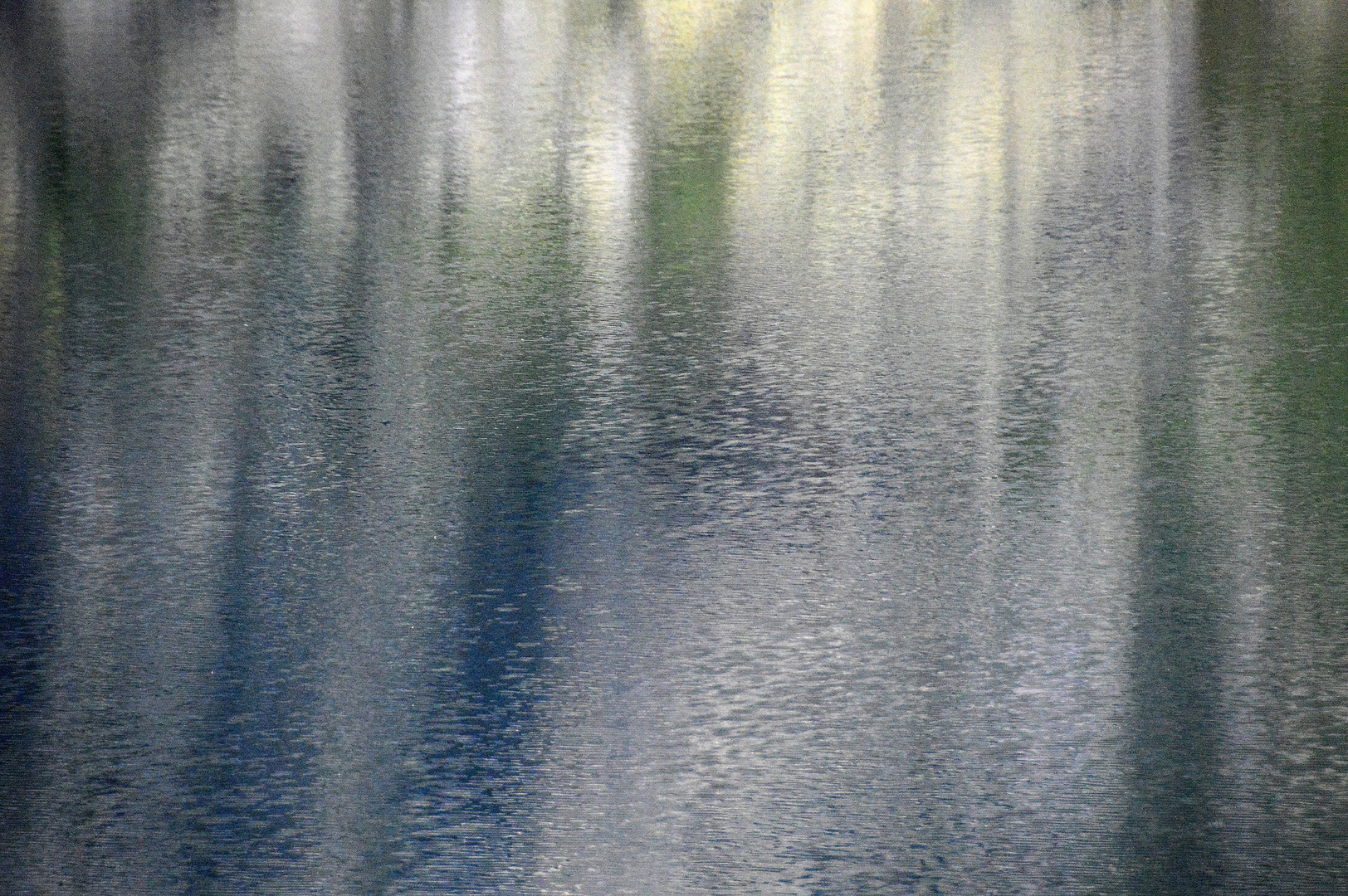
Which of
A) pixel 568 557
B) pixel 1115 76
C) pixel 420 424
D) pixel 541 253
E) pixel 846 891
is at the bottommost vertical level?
pixel 846 891

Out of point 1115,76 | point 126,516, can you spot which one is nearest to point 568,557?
point 126,516

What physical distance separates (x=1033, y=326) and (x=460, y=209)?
7.50ft

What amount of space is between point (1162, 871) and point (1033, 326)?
2.67 m

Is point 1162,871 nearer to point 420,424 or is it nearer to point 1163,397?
Result: point 1163,397

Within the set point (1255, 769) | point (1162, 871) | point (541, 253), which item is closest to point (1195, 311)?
point (541, 253)

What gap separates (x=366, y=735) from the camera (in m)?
2.84

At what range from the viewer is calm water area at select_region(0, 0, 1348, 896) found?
2580mm

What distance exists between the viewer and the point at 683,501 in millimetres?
3785

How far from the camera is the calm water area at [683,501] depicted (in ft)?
8.46

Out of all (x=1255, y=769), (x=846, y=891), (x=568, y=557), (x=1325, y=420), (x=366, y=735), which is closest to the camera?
(x=846, y=891)

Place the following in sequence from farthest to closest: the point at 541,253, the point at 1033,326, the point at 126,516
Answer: the point at 541,253
the point at 1033,326
the point at 126,516

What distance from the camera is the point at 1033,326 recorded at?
16.0 feet

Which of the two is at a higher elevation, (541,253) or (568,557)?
(541,253)

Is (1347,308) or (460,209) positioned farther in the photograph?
(460,209)
